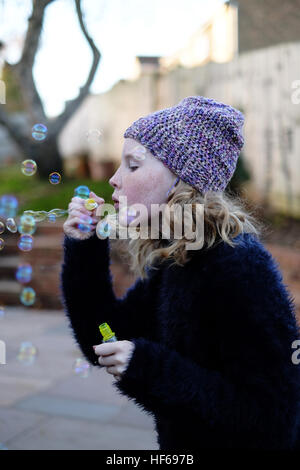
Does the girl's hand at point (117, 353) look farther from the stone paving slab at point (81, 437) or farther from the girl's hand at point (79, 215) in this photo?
the stone paving slab at point (81, 437)

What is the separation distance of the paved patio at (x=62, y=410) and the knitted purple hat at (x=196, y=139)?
198 cm

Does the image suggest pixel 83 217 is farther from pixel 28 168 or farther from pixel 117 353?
pixel 28 168

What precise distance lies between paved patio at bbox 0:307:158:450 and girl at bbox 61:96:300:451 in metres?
1.67

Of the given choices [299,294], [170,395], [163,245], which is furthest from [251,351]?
[299,294]

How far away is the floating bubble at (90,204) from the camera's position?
64.4 inches

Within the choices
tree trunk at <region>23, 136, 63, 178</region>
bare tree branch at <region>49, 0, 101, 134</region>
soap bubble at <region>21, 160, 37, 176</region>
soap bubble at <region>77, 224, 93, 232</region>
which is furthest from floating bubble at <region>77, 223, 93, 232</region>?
tree trunk at <region>23, 136, 63, 178</region>

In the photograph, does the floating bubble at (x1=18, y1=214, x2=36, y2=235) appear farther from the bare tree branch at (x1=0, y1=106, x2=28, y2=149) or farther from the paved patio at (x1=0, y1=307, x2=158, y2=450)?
the bare tree branch at (x1=0, y1=106, x2=28, y2=149)

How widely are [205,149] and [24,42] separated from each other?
7.77 meters

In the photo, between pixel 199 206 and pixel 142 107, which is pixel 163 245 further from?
pixel 142 107

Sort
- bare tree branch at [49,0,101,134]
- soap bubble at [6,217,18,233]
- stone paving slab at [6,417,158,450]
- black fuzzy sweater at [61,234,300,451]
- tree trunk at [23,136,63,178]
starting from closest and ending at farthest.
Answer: black fuzzy sweater at [61,234,300,451] < soap bubble at [6,217,18,233] < stone paving slab at [6,417,158,450] < bare tree branch at [49,0,101,134] < tree trunk at [23,136,63,178]

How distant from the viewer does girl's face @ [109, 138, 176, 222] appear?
1.50 metres

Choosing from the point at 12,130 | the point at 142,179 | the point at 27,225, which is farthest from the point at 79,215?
the point at 12,130

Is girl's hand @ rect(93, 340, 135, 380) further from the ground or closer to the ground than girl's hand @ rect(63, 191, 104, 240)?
closer to the ground

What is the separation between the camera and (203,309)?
4.59 ft
